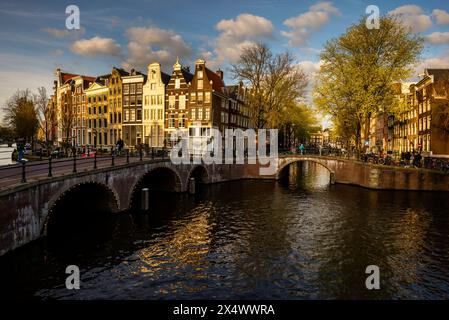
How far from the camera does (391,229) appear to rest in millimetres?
21250

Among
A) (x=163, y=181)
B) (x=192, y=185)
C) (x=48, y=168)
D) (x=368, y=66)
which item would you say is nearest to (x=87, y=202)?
(x=48, y=168)

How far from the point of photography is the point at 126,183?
24.9m

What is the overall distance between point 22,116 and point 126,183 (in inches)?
1808

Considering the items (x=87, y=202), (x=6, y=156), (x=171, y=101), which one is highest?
(x=171, y=101)

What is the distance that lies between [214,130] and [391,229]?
122 feet

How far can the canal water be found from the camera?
12547mm

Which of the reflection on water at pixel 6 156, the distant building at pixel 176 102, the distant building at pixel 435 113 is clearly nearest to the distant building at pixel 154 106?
the distant building at pixel 176 102

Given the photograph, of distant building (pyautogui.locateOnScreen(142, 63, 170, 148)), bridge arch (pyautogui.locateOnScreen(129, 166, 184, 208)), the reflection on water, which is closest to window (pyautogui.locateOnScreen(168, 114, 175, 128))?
distant building (pyautogui.locateOnScreen(142, 63, 170, 148))

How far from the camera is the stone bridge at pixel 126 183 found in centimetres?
1445

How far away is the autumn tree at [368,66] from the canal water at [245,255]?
15244mm

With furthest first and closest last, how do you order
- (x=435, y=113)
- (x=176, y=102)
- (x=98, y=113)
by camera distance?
(x=98, y=113)
(x=176, y=102)
(x=435, y=113)

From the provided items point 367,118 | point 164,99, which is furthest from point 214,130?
point 367,118

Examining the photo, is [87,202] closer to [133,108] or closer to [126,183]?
[126,183]

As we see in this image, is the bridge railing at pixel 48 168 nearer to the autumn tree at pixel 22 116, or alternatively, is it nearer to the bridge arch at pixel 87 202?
the bridge arch at pixel 87 202
